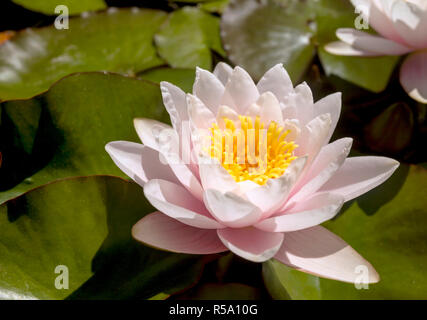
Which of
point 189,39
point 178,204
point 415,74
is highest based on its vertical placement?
point 189,39

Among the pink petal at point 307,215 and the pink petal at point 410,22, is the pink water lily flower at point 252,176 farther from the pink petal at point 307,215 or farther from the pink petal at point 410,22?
the pink petal at point 410,22

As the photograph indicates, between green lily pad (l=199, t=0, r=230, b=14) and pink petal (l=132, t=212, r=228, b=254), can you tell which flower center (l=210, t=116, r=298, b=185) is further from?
green lily pad (l=199, t=0, r=230, b=14)

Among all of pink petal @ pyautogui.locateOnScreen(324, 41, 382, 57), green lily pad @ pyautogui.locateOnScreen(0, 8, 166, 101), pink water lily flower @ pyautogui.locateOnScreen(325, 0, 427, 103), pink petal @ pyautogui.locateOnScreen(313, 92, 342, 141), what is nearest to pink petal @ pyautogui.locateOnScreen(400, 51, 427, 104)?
pink water lily flower @ pyautogui.locateOnScreen(325, 0, 427, 103)

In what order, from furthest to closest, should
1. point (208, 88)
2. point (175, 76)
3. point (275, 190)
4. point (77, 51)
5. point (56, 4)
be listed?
point (56, 4)
point (77, 51)
point (175, 76)
point (208, 88)
point (275, 190)

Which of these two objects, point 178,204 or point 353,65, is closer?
point 178,204

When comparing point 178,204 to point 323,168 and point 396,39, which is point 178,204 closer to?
point 323,168

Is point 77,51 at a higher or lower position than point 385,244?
higher

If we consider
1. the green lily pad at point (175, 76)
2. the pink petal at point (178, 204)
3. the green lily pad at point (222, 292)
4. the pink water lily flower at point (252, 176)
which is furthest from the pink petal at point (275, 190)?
the green lily pad at point (175, 76)

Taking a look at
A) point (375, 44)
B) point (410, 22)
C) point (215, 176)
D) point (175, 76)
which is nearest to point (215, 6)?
point (175, 76)
